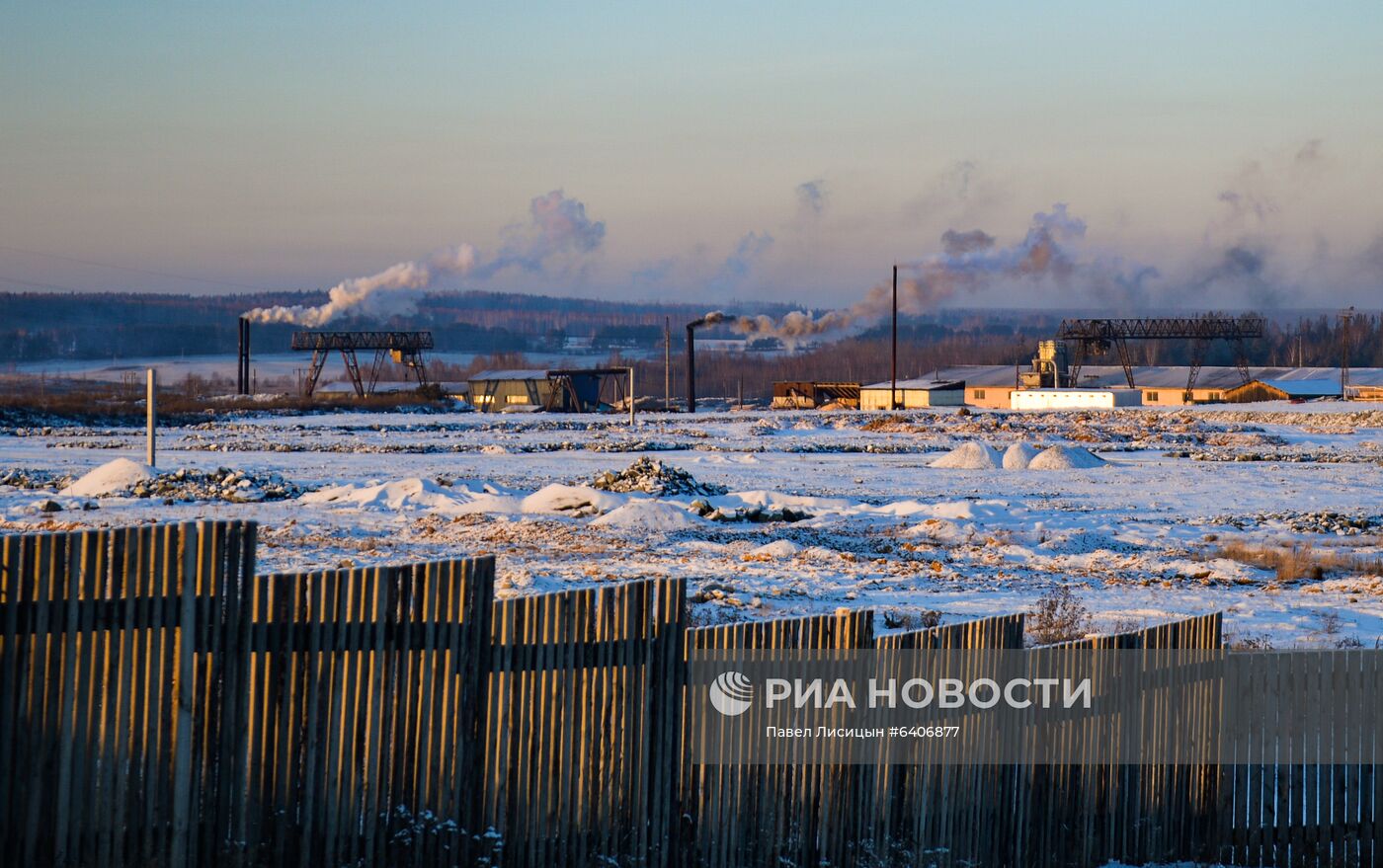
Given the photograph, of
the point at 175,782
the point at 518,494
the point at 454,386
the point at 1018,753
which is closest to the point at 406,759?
the point at 175,782

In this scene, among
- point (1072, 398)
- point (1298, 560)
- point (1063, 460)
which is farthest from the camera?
point (1072, 398)

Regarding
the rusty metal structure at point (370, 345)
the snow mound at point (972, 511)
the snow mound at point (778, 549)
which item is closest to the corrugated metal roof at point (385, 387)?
the rusty metal structure at point (370, 345)

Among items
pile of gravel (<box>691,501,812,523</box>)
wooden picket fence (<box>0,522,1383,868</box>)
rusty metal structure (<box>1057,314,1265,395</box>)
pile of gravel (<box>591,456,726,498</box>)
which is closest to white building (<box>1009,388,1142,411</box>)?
rusty metal structure (<box>1057,314,1265,395</box>)

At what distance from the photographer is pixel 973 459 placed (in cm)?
4431

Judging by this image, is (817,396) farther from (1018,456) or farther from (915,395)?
(1018,456)

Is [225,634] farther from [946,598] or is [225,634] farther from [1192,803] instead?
[946,598]

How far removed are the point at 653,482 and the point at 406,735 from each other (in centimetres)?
2500

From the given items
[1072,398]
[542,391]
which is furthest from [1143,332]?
[542,391]

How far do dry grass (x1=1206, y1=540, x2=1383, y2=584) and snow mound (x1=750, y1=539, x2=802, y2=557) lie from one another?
6554 mm

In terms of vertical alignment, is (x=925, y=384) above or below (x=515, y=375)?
below

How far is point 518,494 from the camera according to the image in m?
29.9

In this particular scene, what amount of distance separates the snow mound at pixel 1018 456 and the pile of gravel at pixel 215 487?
889 inches

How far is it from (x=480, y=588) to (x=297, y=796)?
1.30m

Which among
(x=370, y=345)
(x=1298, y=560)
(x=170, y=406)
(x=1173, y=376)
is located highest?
(x=370, y=345)
